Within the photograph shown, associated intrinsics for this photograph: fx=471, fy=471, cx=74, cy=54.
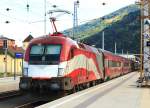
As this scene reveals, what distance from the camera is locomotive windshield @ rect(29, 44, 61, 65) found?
73.1 feet

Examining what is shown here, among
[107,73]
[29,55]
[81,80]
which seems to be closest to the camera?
[29,55]

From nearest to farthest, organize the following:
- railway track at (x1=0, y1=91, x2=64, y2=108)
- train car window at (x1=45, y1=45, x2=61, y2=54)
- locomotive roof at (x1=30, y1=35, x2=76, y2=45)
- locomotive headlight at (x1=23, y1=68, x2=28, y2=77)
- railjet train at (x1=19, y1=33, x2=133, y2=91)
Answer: railway track at (x1=0, y1=91, x2=64, y2=108)
railjet train at (x1=19, y1=33, x2=133, y2=91)
locomotive headlight at (x1=23, y1=68, x2=28, y2=77)
train car window at (x1=45, y1=45, x2=61, y2=54)
locomotive roof at (x1=30, y1=35, x2=76, y2=45)

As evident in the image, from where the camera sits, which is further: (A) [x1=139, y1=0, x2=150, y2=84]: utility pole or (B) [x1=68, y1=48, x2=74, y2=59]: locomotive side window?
(A) [x1=139, y1=0, x2=150, y2=84]: utility pole

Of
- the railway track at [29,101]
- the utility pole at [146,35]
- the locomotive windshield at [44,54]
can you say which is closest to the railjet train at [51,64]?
the locomotive windshield at [44,54]

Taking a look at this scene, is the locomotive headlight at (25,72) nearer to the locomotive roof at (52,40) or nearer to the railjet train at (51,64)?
the railjet train at (51,64)

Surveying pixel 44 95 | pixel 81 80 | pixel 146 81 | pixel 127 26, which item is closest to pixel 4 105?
pixel 44 95

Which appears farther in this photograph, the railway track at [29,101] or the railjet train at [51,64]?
the railjet train at [51,64]

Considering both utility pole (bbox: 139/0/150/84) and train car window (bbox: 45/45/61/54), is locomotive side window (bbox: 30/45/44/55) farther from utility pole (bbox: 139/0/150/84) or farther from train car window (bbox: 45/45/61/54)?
utility pole (bbox: 139/0/150/84)

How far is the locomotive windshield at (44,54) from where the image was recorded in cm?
2228

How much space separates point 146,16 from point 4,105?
14403 mm

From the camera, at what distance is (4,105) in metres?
21.3

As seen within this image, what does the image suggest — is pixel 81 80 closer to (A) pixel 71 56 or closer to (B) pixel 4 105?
(A) pixel 71 56

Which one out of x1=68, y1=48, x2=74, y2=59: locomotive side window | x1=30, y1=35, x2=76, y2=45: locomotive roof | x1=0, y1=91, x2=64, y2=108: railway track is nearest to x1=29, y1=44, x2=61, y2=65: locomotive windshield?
x1=30, y1=35, x2=76, y2=45: locomotive roof

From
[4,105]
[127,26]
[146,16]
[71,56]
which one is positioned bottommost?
[4,105]
